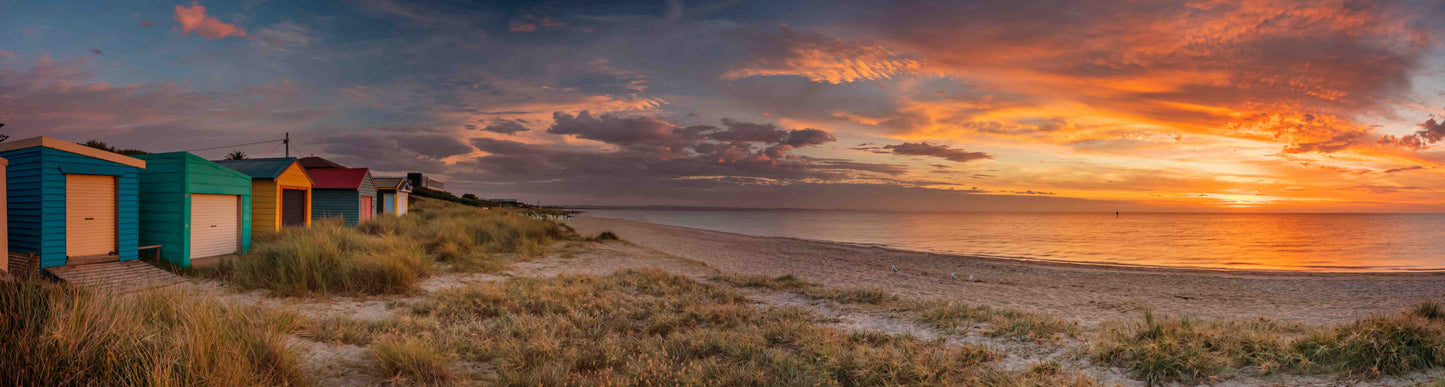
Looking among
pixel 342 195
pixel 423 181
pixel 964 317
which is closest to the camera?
pixel 964 317

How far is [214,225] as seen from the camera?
1458cm

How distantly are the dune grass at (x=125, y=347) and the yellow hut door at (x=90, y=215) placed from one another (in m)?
8.30

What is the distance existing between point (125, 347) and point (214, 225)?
13.3 meters

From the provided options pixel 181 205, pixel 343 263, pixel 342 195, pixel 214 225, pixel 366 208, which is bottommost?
pixel 343 263

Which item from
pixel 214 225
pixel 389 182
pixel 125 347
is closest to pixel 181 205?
pixel 214 225

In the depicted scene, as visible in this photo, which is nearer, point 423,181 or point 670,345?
point 670,345

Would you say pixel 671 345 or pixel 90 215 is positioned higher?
pixel 90 215

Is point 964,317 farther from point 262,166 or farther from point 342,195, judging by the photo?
point 342,195

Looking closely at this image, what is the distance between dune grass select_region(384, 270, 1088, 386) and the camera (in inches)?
206

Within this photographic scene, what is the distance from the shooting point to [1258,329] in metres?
6.50

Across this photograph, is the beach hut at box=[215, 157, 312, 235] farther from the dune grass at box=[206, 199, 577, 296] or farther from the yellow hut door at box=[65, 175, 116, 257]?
the yellow hut door at box=[65, 175, 116, 257]

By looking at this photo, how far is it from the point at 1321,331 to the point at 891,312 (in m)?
4.49

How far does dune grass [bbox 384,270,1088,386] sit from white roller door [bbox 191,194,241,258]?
29.3 ft

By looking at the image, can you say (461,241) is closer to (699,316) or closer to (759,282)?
(759,282)
